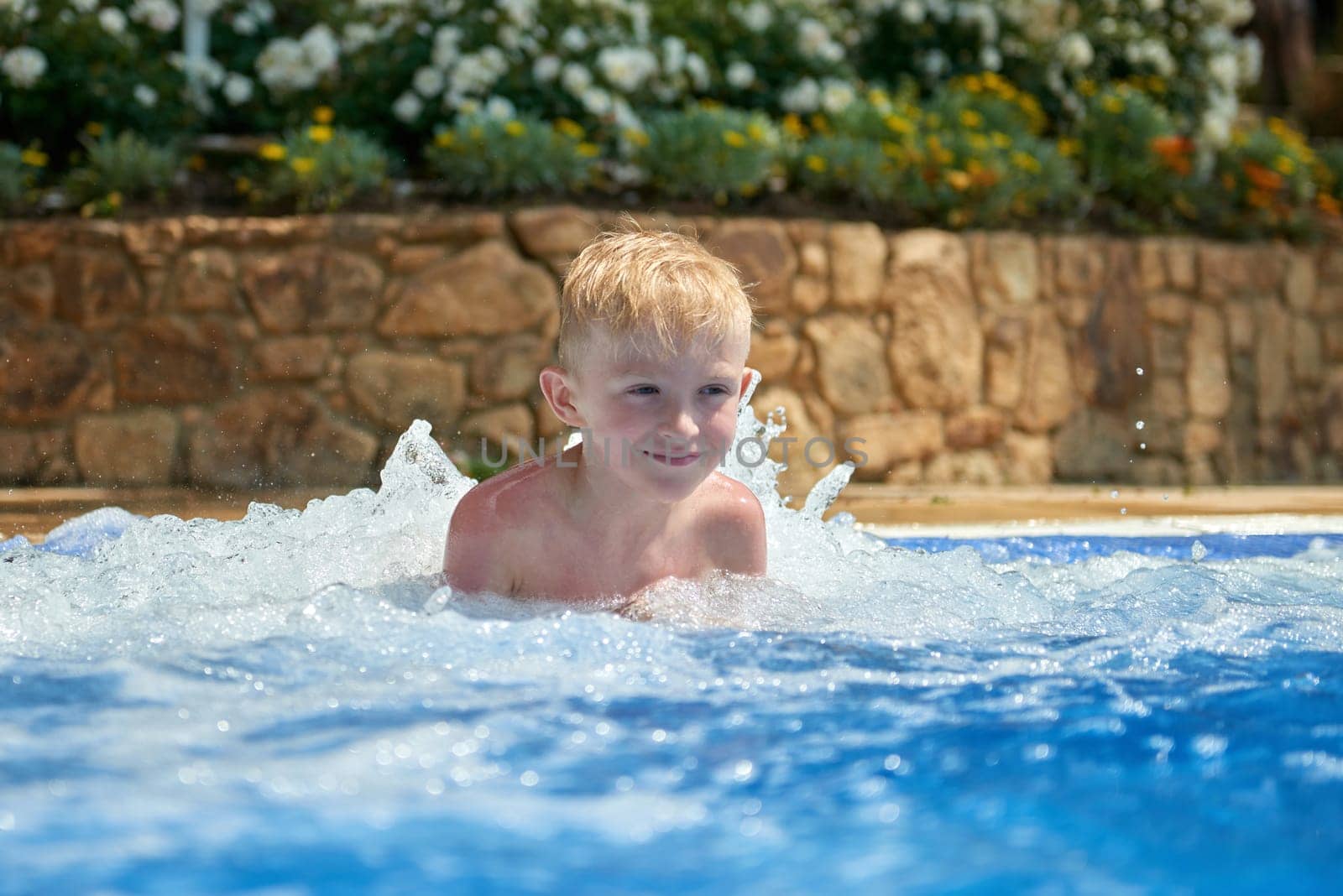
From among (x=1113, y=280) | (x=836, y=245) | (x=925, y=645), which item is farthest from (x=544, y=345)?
(x=925, y=645)

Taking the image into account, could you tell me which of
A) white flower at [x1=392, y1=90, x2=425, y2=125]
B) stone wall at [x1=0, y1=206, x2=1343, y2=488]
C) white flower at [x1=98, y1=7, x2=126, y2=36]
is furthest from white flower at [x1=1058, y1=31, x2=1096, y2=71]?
white flower at [x1=98, y1=7, x2=126, y2=36]

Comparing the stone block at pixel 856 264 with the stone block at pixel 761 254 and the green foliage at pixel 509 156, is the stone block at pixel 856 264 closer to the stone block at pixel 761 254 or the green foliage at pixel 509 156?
the stone block at pixel 761 254

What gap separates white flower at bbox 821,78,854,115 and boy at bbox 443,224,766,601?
4490mm

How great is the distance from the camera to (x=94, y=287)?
19.1ft

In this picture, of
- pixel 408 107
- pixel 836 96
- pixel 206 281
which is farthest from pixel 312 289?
pixel 836 96

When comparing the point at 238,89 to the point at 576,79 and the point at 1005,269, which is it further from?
the point at 1005,269

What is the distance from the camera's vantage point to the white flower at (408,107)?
6465 millimetres

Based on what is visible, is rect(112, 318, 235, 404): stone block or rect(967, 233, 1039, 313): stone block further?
rect(967, 233, 1039, 313): stone block

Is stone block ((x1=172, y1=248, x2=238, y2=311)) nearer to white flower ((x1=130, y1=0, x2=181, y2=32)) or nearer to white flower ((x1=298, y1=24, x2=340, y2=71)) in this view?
white flower ((x1=298, y1=24, x2=340, y2=71))

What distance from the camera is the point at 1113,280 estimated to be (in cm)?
693

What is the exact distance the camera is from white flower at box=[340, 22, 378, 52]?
262 inches

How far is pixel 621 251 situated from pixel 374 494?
1430 millimetres

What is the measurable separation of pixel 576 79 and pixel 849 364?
1810 mm

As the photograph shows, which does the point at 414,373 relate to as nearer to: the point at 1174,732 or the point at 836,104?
the point at 836,104
